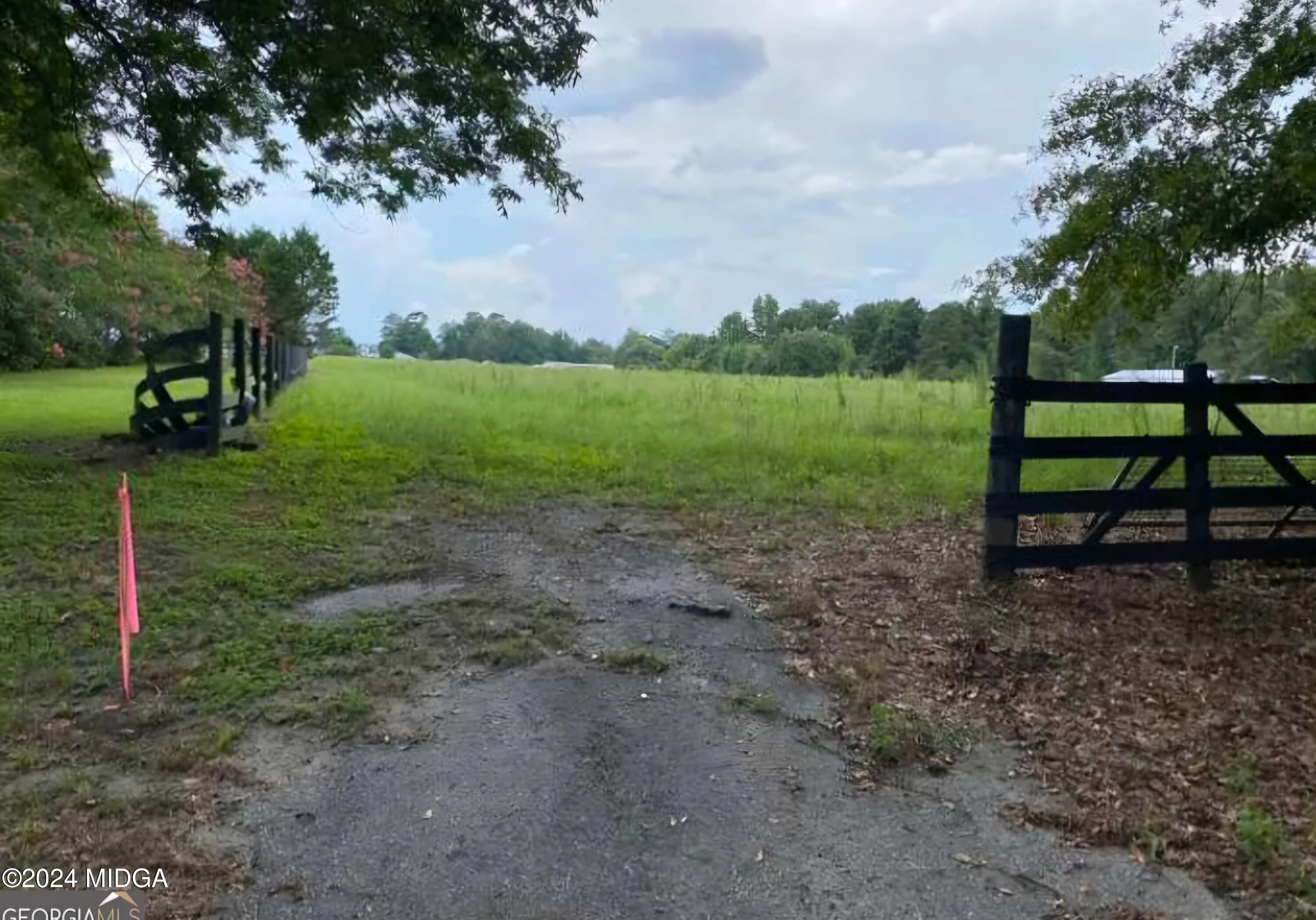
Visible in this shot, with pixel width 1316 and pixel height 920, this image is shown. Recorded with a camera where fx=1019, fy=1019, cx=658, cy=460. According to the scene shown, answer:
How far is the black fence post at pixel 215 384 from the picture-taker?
36.0ft

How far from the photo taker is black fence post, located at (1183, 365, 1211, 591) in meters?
6.27

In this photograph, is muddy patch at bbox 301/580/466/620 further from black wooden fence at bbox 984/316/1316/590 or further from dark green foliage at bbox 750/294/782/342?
dark green foliage at bbox 750/294/782/342

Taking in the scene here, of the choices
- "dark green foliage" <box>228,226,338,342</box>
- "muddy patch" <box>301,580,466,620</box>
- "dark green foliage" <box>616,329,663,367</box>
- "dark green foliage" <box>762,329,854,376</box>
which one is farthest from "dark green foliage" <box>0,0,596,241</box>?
"dark green foliage" <box>228,226,338,342</box>

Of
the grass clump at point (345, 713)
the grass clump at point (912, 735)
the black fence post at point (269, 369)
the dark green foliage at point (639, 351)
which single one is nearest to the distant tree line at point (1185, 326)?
the grass clump at point (912, 735)

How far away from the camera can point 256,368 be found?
48.2 feet

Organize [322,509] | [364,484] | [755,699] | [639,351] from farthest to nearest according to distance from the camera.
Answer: [639,351] → [364,484] → [322,509] → [755,699]

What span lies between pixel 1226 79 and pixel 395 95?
23.6 feet

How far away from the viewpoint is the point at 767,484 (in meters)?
10.2

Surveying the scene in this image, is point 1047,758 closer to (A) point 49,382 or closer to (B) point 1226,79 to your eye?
(B) point 1226,79

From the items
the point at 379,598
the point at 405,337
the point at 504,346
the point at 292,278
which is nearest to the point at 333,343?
the point at 405,337

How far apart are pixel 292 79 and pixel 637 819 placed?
7233 mm

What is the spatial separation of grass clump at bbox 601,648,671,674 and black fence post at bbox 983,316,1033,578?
2.47m

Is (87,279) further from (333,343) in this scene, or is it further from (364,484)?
(333,343)

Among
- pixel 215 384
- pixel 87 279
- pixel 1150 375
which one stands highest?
pixel 87 279
